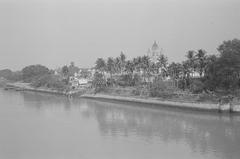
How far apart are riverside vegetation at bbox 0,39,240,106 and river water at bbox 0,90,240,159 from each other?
11.2 feet

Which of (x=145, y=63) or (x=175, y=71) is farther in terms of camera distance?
(x=145, y=63)

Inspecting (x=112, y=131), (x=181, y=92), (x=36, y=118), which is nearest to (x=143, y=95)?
(x=181, y=92)

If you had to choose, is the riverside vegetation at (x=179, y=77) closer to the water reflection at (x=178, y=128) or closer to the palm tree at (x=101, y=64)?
the palm tree at (x=101, y=64)

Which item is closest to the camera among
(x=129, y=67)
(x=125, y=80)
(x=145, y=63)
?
(x=145, y=63)

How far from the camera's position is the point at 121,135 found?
2184 cm

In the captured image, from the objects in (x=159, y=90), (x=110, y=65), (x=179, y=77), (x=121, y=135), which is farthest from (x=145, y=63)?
(x=121, y=135)

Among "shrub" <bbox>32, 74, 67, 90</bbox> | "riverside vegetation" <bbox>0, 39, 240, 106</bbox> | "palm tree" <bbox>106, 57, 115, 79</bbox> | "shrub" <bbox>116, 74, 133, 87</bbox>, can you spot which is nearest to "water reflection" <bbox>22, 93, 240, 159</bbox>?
"riverside vegetation" <bbox>0, 39, 240, 106</bbox>

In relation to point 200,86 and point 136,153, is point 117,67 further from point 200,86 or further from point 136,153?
point 136,153

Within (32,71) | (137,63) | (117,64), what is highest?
(32,71)

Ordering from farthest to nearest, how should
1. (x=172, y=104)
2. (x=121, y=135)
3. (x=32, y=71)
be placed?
1. (x=32, y=71)
2. (x=172, y=104)
3. (x=121, y=135)

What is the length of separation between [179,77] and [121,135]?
22766mm

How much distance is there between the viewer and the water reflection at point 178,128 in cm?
1917

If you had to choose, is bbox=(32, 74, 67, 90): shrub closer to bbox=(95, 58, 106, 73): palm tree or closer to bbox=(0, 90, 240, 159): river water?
bbox=(95, 58, 106, 73): palm tree

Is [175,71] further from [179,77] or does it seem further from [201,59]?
[201,59]
